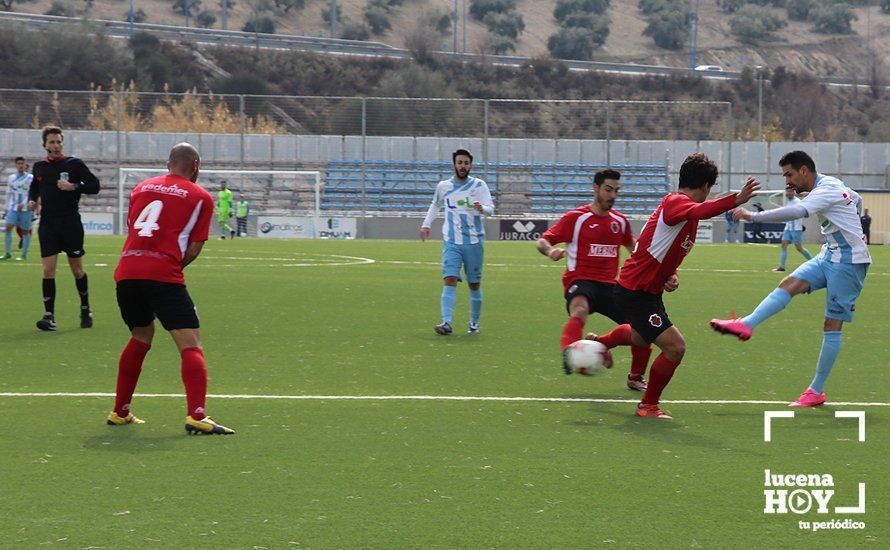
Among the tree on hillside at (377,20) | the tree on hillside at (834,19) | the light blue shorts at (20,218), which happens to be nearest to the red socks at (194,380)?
the light blue shorts at (20,218)

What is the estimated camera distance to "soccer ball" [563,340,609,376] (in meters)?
8.22

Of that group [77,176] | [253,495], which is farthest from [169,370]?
[253,495]

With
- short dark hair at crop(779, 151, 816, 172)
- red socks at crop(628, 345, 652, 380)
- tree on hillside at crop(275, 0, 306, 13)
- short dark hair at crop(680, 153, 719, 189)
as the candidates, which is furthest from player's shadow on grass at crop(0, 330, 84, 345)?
tree on hillside at crop(275, 0, 306, 13)

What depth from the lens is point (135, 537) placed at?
5234 mm

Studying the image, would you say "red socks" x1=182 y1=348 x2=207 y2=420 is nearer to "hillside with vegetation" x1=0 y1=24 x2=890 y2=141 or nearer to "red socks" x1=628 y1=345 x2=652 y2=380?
"red socks" x1=628 y1=345 x2=652 y2=380

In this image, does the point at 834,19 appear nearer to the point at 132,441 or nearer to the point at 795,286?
the point at 795,286

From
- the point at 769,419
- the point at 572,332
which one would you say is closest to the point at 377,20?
the point at 572,332

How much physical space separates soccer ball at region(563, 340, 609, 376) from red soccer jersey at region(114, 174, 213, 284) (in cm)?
262

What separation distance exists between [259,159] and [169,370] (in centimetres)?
3967

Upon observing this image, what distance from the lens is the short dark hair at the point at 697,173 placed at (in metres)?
8.02

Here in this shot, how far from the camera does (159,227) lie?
7477 mm

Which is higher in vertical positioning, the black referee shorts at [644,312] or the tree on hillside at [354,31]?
the tree on hillside at [354,31]

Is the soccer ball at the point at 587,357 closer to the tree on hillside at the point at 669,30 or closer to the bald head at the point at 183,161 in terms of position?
the bald head at the point at 183,161

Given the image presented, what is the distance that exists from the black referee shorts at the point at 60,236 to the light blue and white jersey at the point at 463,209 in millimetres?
3800
